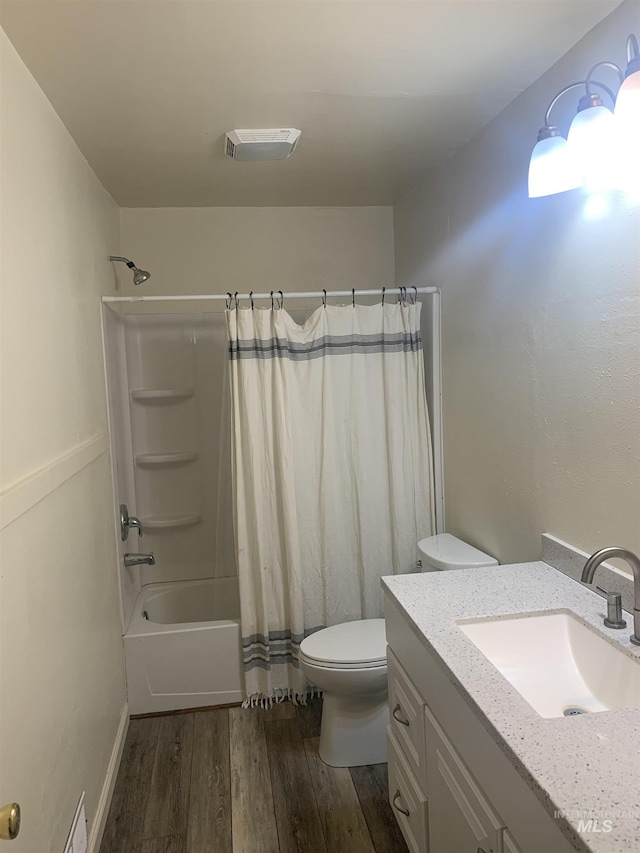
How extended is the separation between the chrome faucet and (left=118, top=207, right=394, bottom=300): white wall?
7.98 feet

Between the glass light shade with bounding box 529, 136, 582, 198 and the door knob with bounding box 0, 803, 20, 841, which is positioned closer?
the door knob with bounding box 0, 803, 20, 841

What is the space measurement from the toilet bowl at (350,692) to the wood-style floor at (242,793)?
2.8 inches

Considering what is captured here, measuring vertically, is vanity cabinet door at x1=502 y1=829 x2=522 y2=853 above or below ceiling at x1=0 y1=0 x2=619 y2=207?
below

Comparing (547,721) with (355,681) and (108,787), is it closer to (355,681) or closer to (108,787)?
(355,681)

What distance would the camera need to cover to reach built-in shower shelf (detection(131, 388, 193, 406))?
334cm

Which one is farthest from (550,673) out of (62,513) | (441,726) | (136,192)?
(136,192)

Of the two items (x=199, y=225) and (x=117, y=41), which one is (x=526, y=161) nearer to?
(x=117, y=41)

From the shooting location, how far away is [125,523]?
9.94 feet

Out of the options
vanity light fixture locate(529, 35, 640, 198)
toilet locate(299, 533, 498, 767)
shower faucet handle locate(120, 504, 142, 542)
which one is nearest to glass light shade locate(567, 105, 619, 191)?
vanity light fixture locate(529, 35, 640, 198)

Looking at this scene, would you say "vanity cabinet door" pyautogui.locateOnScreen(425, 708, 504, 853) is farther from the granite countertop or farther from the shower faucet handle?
the shower faucet handle

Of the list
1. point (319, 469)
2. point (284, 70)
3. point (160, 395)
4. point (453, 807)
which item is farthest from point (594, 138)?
point (160, 395)

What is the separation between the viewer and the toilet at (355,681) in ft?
7.39

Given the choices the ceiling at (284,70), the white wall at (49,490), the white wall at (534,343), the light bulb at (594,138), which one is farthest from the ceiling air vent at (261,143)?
the light bulb at (594,138)

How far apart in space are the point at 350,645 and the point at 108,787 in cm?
101
